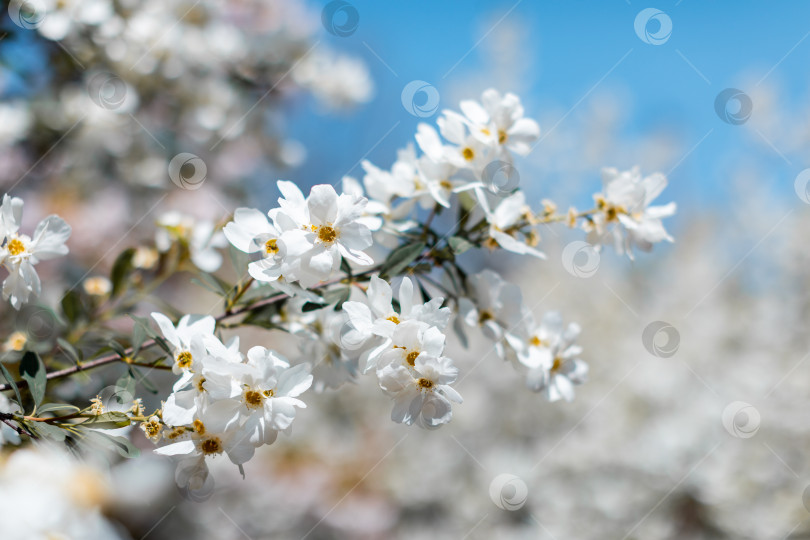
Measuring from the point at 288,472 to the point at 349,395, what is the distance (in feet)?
1.74

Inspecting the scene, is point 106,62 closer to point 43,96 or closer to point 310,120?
point 43,96

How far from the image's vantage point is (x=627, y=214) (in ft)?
2.21

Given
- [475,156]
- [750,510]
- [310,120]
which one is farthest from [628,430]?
[310,120]

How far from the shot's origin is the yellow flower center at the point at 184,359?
52cm

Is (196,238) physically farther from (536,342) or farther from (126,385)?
(536,342)

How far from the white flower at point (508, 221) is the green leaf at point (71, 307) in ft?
1.75

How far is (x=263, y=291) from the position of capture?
24.7 inches

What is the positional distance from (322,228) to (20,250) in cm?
29

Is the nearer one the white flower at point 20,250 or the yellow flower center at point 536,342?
the white flower at point 20,250
